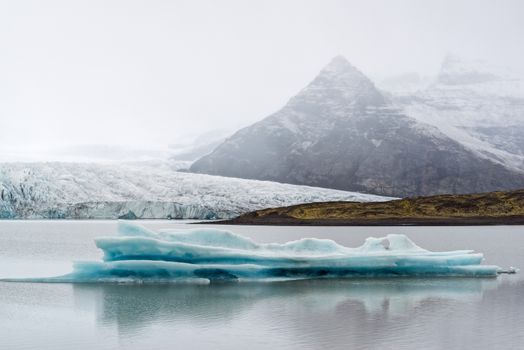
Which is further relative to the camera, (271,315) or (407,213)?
(407,213)

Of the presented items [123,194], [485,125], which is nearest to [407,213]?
[123,194]

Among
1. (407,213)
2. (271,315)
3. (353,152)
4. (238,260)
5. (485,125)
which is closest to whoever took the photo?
(271,315)

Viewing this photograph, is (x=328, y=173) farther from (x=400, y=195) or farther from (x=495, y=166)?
(x=495, y=166)

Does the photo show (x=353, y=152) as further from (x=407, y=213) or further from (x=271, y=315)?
(x=271, y=315)

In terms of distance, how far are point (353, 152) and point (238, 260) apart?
165 m

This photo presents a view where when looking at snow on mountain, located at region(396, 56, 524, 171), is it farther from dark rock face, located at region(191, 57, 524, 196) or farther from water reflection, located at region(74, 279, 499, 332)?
water reflection, located at region(74, 279, 499, 332)

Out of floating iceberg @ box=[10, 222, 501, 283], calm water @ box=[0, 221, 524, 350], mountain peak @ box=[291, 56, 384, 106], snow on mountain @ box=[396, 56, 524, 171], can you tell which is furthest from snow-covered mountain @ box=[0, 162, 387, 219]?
mountain peak @ box=[291, 56, 384, 106]

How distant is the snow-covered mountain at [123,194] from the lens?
226 feet

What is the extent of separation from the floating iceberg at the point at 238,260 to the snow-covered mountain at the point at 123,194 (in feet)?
170

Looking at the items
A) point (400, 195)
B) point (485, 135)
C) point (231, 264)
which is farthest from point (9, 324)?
point (485, 135)

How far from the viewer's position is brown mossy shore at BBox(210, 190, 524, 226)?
236ft

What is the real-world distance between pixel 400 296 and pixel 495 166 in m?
162

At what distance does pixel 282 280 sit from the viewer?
20.4 meters

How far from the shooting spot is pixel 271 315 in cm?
1432
